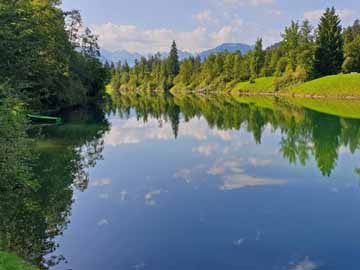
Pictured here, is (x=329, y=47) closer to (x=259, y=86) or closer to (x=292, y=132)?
(x=259, y=86)

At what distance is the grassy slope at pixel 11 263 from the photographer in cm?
711

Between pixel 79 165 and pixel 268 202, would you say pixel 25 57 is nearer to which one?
pixel 79 165

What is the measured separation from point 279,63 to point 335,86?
867 inches

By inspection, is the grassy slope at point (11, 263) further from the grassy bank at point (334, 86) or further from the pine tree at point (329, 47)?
the pine tree at point (329, 47)

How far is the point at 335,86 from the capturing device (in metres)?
71.1

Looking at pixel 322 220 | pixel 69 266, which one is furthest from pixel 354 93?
pixel 69 266

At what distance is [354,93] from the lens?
2657 inches

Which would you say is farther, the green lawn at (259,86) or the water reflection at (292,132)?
the green lawn at (259,86)

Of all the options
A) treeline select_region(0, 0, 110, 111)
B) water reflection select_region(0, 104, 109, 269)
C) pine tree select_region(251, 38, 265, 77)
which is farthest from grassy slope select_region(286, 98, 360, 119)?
pine tree select_region(251, 38, 265, 77)

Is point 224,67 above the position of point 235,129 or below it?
above

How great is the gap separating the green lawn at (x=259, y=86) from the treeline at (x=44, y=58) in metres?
35.0

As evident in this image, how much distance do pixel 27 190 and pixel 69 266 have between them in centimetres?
557

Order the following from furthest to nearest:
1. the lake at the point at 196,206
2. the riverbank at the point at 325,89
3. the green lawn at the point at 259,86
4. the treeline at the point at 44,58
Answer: the green lawn at the point at 259,86, the riverbank at the point at 325,89, the treeline at the point at 44,58, the lake at the point at 196,206

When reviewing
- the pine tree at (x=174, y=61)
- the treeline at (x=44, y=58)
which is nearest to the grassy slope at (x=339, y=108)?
the treeline at (x=44, y=58)
